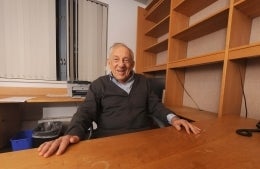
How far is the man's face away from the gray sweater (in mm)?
91

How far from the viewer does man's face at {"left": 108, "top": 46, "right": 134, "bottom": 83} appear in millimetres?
1349

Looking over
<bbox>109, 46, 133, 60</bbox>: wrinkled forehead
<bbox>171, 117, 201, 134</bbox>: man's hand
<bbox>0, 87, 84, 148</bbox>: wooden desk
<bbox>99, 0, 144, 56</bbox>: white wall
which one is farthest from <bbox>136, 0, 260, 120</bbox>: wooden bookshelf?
<bbox>0, 87, 84, 148</bbox>: wooden desk

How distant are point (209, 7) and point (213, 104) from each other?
1115 millimetres

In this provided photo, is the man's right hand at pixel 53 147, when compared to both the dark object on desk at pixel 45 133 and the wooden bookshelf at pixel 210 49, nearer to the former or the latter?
the wooden bookshelf at pixel 210 49

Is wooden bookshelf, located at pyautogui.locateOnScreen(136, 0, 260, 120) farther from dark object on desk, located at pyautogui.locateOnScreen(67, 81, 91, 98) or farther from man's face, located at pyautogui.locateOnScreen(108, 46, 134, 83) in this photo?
dark object on desk, located at pyautogui.locateOnScreen(67, 81, 91, 98)

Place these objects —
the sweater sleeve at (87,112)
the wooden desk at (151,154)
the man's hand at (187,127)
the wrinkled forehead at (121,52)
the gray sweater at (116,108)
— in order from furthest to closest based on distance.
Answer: the wrinkled forehead at (121,52) < the gray sweater at (116,108) < the sweater sleeve at (87,112) < the man's hand at (187,127) < the wooden desk at (151,154)

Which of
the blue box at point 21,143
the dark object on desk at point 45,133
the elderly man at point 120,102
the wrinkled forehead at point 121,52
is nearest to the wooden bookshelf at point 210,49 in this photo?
the elderly man at point 120,102

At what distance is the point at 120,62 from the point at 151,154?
0.94 metres

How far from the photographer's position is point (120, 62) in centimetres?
135

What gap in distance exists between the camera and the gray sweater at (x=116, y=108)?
1235 millimetres

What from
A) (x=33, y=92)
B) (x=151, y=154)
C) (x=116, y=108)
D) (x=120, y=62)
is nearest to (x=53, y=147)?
(x=151, y=154)

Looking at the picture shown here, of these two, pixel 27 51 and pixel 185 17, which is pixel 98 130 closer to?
pixel 185 17

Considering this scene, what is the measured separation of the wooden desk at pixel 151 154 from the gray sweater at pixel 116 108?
0.57 meters

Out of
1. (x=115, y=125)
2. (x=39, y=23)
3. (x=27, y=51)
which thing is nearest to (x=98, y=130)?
(x=115, y=125)
